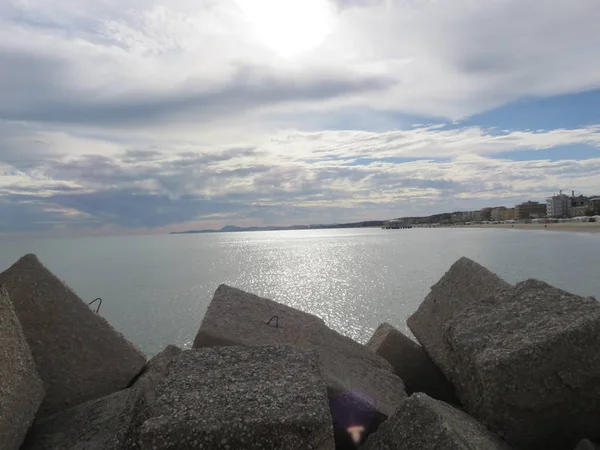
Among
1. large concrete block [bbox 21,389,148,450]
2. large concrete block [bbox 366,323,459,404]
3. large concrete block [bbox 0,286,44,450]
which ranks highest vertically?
large concrete block [bbox 0,286,44,450]

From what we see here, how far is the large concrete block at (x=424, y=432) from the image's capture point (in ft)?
10.1

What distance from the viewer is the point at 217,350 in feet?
12.3

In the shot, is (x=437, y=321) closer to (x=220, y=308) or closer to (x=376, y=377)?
(x=376, y=377)

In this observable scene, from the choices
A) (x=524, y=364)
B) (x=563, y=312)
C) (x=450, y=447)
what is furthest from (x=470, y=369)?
(x=450, y=447)

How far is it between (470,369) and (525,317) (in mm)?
612

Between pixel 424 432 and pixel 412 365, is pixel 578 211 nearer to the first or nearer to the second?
pixel 412 365

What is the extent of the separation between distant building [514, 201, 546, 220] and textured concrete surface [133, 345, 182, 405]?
19114 cm

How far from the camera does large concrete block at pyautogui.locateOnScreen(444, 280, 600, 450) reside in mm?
3682

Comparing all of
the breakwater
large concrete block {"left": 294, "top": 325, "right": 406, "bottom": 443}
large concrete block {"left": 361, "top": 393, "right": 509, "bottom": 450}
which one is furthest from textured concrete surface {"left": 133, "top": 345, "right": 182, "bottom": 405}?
large concrete block {"left": 361, "top": 393, "right": 509, "bottom": 450}

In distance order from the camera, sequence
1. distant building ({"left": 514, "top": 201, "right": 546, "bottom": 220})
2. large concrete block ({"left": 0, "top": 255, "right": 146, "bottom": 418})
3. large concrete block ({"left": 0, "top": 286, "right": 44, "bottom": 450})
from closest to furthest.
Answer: large concrete block ({"left": 0, "top": 286, "right": 44, "bottom": 450}) → large concrete block ({"left": 0, "top": 255, "right": 146, "bottom": 418}) → distant building ({"left": 514, "top": 201, "right": 546, "bottom": 220})

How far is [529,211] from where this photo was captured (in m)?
183

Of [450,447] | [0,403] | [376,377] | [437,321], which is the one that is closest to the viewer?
[450,447]

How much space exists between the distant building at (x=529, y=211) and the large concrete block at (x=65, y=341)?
192 meters

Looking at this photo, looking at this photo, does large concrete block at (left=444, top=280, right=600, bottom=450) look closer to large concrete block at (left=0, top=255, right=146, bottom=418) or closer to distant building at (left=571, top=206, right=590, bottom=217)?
large concrete block at (left=0, top=255, right=146, bottom=418)
